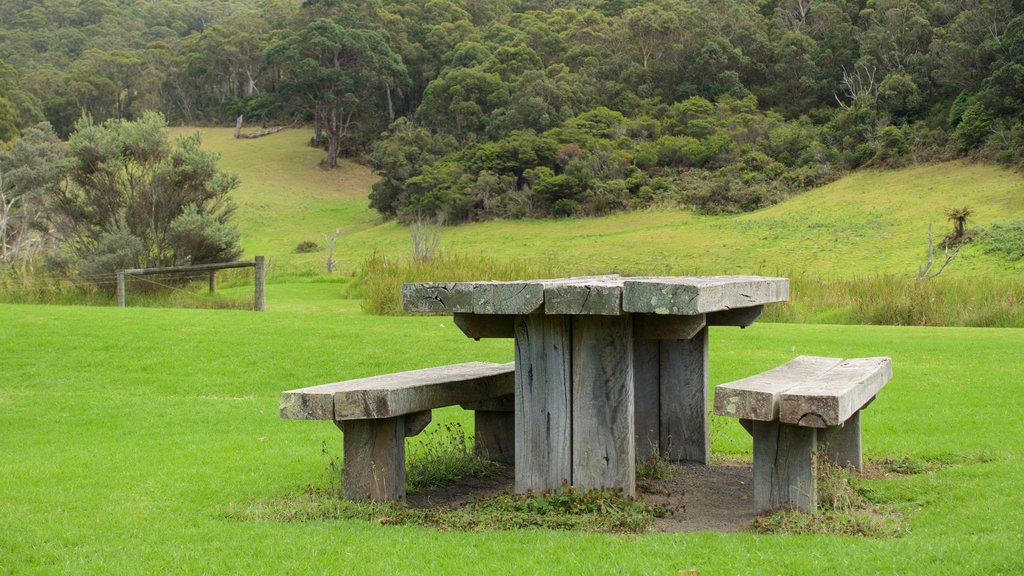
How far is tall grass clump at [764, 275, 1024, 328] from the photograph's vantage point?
46.6 feet

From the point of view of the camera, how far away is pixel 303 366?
9859 mm

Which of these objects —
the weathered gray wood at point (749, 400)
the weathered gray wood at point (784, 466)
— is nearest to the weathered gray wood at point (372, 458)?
the weathered gray wood at point (749, 400)

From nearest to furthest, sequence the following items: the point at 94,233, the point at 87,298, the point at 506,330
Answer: the point at 506,330, the point at 87,298, the point at 94,233

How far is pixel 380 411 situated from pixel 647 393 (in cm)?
202

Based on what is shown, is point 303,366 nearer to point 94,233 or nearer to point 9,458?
point 9,458

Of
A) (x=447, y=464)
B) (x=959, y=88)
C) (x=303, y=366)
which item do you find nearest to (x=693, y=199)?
(x=959, y=88)

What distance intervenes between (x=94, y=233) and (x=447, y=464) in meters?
17.1

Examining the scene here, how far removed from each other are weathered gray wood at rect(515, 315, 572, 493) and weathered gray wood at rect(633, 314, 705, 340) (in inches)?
15.1

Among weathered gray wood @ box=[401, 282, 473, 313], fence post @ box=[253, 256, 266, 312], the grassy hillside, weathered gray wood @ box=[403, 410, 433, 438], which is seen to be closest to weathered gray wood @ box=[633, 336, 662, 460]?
weathered gray wood @ box=[403, 410, 433, 438]

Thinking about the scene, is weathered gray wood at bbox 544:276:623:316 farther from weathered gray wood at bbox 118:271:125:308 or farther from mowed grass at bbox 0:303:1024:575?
weathered gray wood at bbox 118:271:125:308

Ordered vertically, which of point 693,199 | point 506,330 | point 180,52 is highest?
point 180,52

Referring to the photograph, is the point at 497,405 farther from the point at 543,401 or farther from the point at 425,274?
the point at 425,274

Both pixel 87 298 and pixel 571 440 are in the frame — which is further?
pixel 87 298

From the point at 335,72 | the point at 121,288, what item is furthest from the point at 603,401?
the point at 335,72
